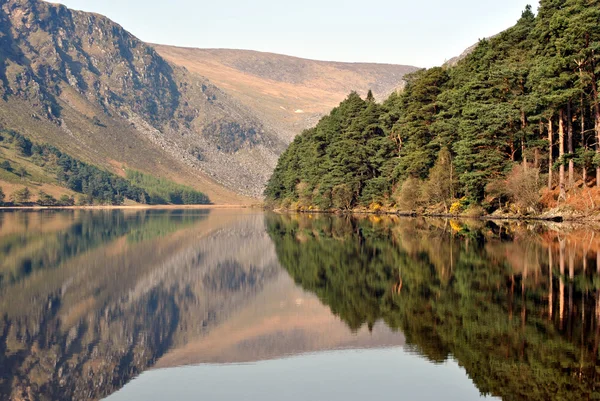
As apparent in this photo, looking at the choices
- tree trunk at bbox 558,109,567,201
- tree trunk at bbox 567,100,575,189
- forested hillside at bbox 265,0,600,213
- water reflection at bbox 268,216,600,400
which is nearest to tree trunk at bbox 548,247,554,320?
water reflection at bbox 268,216,600,400

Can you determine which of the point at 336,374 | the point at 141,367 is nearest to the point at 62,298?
the point at 141,367

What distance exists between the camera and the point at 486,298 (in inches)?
976

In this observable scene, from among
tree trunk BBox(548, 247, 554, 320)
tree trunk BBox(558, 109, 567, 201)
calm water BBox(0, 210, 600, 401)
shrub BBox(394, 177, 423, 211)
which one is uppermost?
tree trunk BBox(558, 109, 567, 201)

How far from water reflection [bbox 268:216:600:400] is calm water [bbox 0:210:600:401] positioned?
0.07 meters

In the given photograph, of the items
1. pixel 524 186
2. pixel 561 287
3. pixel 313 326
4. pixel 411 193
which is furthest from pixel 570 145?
pixel 313 326

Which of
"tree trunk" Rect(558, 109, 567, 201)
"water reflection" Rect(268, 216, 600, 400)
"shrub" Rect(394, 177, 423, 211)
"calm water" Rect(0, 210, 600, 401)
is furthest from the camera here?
"shrub" Rect(394, 177, 423, 211)

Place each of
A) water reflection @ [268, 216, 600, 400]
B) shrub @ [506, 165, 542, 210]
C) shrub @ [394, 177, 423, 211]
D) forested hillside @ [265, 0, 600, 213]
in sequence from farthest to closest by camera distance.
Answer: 1. shrub @ [394, 177, 423, 211]
2. shrub @ [506, 165, 542, 210]
3. forested hillside @ [265, 0, 600, 213]
4. water reflection @ [268, 216, 600, 400]

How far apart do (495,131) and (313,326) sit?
55.8 m

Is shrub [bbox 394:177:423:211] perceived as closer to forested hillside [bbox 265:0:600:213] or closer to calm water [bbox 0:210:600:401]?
forested hillside [bbox 265:0:600:213]

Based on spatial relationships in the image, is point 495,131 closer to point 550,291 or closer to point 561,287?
point 561,287

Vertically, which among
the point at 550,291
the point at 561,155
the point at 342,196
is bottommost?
the point at 550,291

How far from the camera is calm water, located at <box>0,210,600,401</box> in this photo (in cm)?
1554

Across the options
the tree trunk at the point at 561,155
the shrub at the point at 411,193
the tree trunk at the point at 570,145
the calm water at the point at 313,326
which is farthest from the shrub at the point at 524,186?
the calm water at the point at 313,326

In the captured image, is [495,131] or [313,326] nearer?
[313,326]
